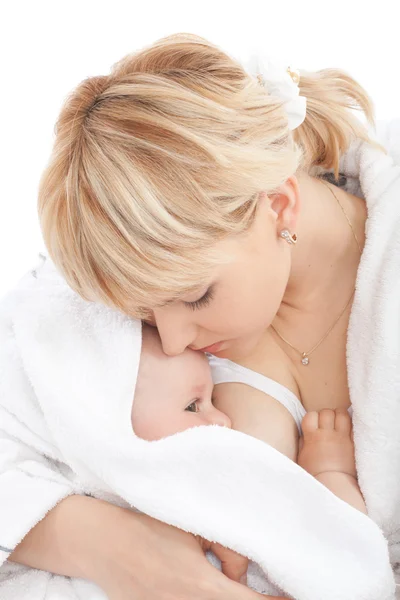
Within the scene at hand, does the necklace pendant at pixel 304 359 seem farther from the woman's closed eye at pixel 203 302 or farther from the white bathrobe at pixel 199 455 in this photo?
the woman's closed eye at pixel 203 302

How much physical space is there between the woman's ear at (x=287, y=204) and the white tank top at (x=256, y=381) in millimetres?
334

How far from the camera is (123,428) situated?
1347mm

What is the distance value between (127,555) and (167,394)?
0.89 ft

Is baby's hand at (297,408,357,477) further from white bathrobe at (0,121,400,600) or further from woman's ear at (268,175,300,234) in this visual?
woman's ear at (268,175,300,234)

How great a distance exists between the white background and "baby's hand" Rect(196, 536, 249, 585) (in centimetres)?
134

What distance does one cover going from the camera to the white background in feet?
8.37

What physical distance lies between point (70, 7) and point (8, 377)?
1700mm

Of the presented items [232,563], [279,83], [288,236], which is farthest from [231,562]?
[279,83]

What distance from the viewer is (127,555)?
4.24 ft

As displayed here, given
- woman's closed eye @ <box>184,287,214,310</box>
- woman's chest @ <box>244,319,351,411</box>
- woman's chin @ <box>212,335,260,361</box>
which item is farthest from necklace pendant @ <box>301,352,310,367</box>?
woman's closed eye @ <box>184,287,214,310</box>

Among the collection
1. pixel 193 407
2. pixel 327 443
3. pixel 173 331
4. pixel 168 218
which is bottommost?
pixel 327 443

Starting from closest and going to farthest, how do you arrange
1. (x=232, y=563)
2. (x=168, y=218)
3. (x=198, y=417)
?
1. (x=168, y=218)
2. (x=232, y=563)
3. (x=198, y=417)

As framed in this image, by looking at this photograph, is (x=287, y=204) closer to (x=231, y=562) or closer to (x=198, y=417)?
(x=198, y=417)

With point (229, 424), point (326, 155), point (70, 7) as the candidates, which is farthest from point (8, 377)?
point (70, 7)
